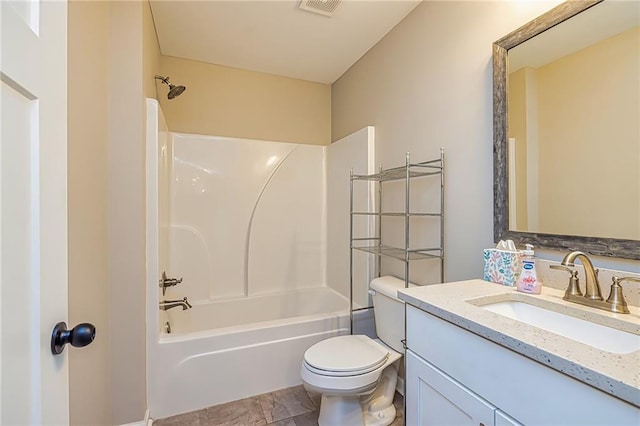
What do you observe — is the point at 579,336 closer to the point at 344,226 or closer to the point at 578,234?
the point at 578,234

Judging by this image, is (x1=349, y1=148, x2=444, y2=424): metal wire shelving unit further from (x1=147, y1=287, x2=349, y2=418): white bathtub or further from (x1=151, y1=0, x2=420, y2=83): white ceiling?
(x1=151, y1=0, x2=420, y2=83): white ceiling

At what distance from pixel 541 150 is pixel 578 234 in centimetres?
35

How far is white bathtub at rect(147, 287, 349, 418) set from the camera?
1.76m

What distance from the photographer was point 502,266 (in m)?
1.23

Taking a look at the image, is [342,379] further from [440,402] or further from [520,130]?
[520,130]

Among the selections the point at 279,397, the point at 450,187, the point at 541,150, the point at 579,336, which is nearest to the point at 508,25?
the point at 541,150

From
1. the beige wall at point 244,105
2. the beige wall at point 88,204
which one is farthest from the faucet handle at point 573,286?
the beige wall at point 244,105

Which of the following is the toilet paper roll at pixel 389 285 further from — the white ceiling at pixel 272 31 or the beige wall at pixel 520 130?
the white ceiling at pixel 272 31

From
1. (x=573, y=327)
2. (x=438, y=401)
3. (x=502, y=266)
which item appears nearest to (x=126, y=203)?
(x=438, y=401)

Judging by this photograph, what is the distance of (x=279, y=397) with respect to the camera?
6.30 ft

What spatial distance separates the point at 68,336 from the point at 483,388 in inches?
39.4

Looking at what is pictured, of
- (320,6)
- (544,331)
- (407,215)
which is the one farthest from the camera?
(320,6)

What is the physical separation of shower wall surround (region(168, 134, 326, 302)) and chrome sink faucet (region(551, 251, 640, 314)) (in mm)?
2166

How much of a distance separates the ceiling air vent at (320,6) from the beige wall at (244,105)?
1058mm
